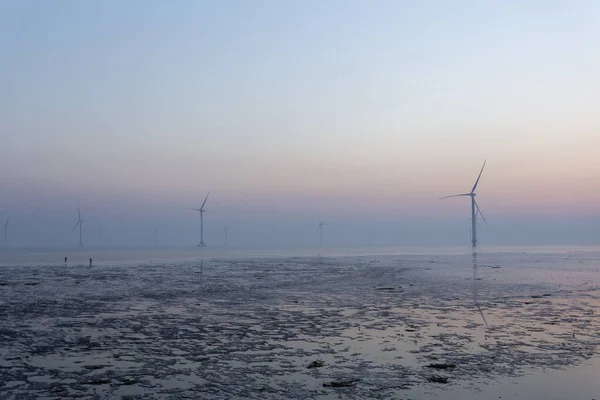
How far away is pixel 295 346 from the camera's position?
54.6 ft

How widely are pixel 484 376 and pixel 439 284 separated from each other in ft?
91.2

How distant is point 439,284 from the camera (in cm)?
4003

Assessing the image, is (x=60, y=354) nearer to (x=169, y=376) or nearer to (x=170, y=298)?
(x=169, y=376)

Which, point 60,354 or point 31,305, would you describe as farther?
point 31,305

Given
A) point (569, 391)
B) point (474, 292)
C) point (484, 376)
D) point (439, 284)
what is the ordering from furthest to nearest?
point (439, 284)
point (474, 292)
point (484, 376)
point (569, 391)

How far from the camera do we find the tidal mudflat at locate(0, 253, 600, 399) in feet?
39.8

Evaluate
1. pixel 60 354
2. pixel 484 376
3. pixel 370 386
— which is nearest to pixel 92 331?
pixel 60 354

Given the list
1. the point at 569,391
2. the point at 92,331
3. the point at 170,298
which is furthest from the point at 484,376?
the point at 170,298

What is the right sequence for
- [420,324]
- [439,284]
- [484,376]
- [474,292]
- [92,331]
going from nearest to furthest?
[484,376] → [92,331] → [420,324] → [474,292] → [439,284]

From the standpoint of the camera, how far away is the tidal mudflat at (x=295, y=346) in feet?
39.8

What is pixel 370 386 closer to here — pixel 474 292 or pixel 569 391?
pixel 569 391

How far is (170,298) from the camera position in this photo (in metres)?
30.9

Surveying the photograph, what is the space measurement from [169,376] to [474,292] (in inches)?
975

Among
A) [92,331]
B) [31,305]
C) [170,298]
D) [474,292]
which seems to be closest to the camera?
[92,331]
